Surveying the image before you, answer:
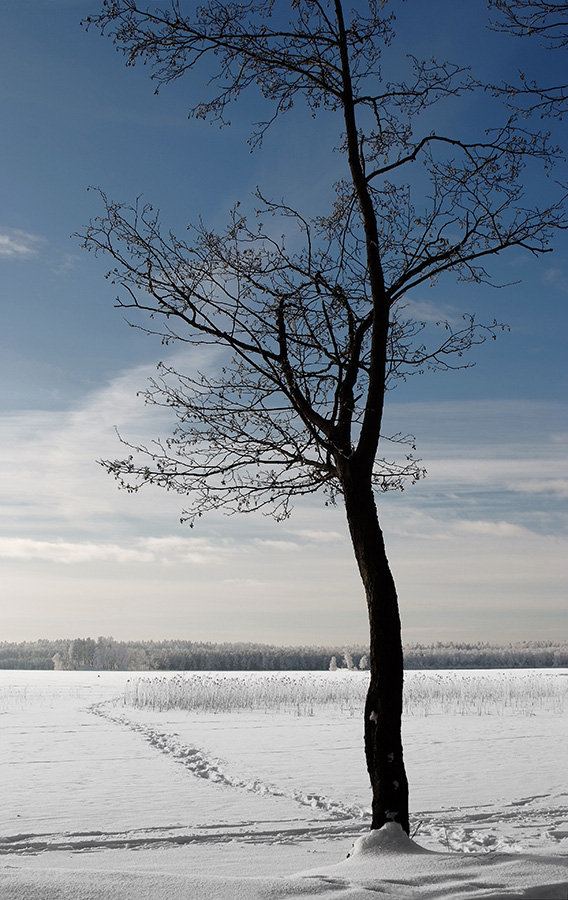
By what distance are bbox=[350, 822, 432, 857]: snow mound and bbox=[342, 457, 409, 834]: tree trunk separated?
21cm

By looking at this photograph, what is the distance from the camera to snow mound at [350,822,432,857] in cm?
547

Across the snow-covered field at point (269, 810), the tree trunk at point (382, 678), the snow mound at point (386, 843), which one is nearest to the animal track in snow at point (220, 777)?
the snow-covered field at point (269, 810)

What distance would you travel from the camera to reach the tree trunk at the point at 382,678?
611cm

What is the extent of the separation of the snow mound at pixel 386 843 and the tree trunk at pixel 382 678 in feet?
0.69

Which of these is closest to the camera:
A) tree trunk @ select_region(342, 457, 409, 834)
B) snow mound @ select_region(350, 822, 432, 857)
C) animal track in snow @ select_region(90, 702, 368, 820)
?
snow mound @ select_region(350, 822, 432, 857)

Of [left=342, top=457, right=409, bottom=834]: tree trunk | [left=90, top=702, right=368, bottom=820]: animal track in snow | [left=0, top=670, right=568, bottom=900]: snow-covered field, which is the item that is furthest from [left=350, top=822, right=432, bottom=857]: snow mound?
[left=90, top=702, right=368, bottom=820]: animal track in snow

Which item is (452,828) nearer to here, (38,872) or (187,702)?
(38,872)

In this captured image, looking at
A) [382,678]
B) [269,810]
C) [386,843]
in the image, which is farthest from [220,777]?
[386,843]

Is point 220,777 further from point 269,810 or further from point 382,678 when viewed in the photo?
point 382,678

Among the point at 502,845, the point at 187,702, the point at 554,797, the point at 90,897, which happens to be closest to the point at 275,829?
the point at 502,845

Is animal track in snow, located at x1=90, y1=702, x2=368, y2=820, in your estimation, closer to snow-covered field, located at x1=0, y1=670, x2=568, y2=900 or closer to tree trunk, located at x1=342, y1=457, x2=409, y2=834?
snow-covered field, located at x1=0, y1=670, x2=568, y2=900

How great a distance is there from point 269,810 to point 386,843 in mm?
4986

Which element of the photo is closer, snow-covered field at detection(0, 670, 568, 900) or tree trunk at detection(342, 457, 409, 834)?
snow-covered field at detection(0, 670, 568, 900)

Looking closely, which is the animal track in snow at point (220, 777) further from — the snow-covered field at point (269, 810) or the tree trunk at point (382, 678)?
the tree trunk at point (382, 678)
